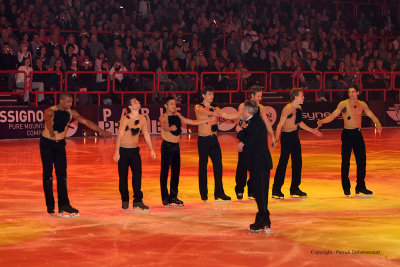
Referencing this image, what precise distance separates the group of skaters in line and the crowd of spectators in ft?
46.9

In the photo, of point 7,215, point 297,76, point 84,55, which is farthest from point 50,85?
point 7,215

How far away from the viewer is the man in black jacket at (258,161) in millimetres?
11250

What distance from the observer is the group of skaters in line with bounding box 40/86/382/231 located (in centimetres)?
1134

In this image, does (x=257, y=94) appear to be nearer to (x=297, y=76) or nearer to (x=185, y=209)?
(x=185, y=209)

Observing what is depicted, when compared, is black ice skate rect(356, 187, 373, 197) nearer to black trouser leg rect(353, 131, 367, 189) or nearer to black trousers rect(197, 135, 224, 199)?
black trouser leg rect(353, 131, 367, 189)

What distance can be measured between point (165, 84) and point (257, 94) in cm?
1644

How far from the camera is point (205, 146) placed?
14.0 metres

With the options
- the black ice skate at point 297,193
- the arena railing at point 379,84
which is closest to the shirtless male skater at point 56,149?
the black ice skate at point 297,193

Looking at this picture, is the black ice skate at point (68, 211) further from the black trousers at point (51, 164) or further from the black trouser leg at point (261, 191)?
the black trouser leg at point (261, 191)

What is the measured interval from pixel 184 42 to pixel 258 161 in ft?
67.1

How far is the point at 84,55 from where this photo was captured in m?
28.3

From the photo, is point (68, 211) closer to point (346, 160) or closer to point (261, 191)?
point (261, 191)

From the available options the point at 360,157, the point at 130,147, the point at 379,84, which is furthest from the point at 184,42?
the point at 130,147

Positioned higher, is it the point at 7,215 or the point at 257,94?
the point at 257,94
